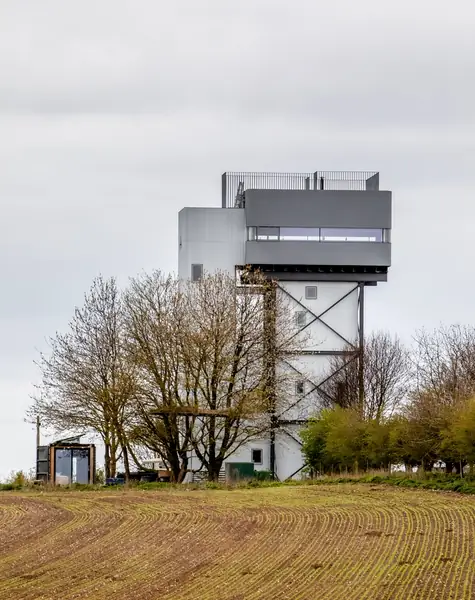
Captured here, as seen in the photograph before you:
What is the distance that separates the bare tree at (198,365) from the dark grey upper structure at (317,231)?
1014 centimetres

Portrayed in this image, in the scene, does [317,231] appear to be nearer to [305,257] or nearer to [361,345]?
[305,257]

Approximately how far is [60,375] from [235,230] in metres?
16.6

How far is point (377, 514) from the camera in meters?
34.0

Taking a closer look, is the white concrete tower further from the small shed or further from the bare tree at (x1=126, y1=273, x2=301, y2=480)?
the small shed

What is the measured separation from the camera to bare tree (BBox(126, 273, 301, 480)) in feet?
202

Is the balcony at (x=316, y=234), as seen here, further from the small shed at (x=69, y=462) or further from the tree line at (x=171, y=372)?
the small shed at (x=69, y=462)

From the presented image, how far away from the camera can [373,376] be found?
78.2 metres

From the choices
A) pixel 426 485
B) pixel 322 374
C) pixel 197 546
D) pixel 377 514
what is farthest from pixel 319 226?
pixel 197 546

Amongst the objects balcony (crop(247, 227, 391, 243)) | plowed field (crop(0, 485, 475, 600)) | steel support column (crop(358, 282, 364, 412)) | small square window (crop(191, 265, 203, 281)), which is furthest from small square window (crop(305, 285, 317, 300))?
plowed field (crop(0, 485, 475, 600))

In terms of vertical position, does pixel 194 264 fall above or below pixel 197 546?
above

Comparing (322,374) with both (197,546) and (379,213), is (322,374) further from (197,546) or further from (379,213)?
(197,546)

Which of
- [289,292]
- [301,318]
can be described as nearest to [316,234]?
[289,292]

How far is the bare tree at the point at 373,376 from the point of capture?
7550cm

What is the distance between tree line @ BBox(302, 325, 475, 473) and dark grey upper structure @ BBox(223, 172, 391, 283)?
5.86 m
